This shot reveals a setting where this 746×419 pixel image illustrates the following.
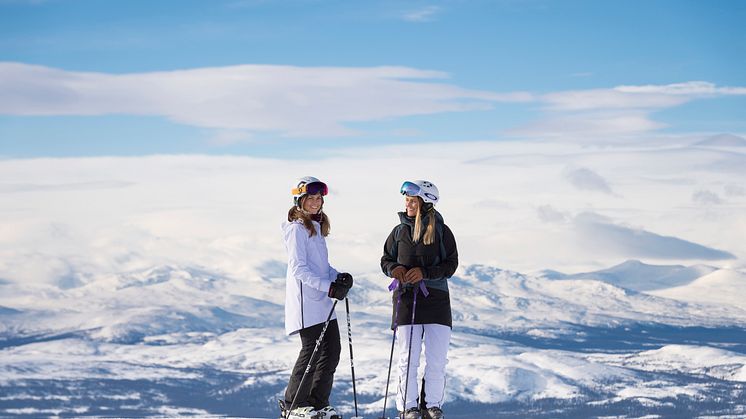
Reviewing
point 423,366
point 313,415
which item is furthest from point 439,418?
point 313,415

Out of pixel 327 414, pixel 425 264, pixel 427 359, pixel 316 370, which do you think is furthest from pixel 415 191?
pixel 327 414

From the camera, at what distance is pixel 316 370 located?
33.8 feet

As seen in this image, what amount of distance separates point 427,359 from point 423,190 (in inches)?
71.1

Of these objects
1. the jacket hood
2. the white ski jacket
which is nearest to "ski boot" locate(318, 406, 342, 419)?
the white ski jacket

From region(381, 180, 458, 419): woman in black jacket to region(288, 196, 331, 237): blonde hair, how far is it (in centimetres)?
71

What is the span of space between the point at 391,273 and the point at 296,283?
1000 millimetres

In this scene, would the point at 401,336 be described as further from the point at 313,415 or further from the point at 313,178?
the point at 313,178

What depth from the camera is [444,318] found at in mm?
10477

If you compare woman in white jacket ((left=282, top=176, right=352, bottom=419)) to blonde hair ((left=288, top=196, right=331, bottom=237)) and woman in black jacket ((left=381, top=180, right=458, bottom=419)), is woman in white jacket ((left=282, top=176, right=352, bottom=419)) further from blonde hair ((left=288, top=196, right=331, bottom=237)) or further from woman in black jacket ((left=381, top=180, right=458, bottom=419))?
woman in black jacket ((left=381, top=180, right=458, bottom=419))

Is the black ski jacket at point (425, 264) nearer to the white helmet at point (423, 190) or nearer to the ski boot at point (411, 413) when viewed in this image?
the white helmet at point (423, 190)

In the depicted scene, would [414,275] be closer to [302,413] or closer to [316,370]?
[316,370]

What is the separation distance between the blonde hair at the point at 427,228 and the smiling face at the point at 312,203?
1013mm

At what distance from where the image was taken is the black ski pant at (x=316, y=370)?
33.7 feet

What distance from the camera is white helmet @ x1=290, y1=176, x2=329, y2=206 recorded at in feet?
33.5
